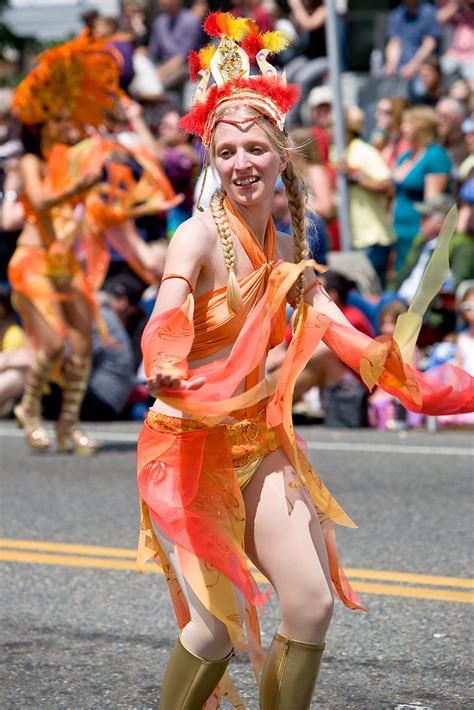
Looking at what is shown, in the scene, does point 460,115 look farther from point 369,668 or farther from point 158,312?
point 158,312

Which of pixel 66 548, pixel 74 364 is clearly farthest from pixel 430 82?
pixel 66 548

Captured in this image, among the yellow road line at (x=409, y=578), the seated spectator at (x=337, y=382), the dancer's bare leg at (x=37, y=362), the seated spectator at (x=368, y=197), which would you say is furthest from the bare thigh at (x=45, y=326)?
the yellow road line at (x=409, y=578)

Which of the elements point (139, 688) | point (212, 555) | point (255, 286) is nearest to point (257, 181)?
point (255, 286)

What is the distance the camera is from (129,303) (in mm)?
12180

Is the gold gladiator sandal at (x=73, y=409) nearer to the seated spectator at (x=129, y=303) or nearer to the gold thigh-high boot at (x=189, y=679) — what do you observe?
the seated spectator at (x=129, y=303)

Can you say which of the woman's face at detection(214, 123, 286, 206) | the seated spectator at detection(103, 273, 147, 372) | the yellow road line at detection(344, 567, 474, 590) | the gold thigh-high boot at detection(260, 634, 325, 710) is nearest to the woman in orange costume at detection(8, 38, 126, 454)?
the seated spectator at detection(103, 273, 147, 372)

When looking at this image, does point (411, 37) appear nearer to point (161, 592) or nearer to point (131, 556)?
point (131, 556)

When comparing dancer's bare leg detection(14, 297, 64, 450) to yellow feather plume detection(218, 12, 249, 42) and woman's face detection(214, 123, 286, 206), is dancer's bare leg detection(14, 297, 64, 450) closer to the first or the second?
yellow feather plume detection(218, 12, 249, 42)

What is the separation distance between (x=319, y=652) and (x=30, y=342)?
6.67m

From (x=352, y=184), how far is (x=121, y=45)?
3442mm

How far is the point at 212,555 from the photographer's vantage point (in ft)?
11.1

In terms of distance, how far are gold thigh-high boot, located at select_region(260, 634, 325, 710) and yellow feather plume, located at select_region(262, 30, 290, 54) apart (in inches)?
60.2

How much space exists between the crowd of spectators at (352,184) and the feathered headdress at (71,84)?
421 millimetres

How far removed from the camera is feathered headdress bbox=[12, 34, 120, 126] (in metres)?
9.14
